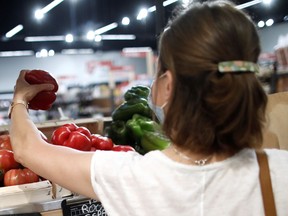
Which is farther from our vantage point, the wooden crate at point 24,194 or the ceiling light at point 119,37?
the ceiling light at point 119,37

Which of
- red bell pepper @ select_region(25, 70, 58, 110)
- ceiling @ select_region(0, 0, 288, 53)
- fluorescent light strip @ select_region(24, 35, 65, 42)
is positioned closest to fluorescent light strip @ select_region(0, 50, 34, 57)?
ceiling @ select_region(0, 0, 288, 53)

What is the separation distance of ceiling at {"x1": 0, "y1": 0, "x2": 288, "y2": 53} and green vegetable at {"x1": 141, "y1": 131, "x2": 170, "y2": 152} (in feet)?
24.5

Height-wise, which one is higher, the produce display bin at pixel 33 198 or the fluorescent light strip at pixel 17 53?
the fluorescent light strip at pixel 17 53

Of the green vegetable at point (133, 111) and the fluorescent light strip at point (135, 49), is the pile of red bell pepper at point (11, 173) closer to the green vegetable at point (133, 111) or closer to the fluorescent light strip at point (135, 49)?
the green vegetable at point (133, 111)

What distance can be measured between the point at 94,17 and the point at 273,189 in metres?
12.3

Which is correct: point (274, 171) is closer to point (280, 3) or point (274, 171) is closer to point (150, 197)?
point (150, 197)

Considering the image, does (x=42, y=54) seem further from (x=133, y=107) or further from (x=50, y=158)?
(x=50, y=158)

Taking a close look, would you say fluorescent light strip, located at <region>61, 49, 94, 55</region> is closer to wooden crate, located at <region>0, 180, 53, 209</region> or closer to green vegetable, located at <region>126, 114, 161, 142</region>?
green vegetable, located at <region>126, 114, 161, 142</region>

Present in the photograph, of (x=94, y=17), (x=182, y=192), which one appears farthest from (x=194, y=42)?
(x=94, y=17)

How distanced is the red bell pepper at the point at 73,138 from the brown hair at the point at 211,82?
0.69 m

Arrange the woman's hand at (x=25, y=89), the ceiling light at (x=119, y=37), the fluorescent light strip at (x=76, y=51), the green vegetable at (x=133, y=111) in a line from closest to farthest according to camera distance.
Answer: the woman's hand at (x=25, y=89), the green vegetable at (x=133, y=111), the ceiling light at (x=119, y=37), the fluorescent light strip at (x=76, y=51)

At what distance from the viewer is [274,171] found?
98cm

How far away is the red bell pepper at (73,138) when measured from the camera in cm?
157

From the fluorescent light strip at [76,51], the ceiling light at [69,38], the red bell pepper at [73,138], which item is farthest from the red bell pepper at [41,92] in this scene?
the fluorescent light strip at [76,51]
